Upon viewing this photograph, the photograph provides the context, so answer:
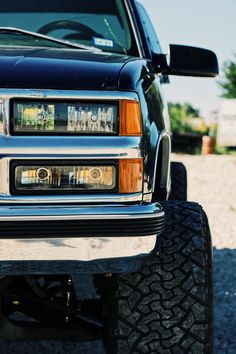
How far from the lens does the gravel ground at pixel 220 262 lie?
378cm

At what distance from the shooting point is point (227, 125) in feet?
117

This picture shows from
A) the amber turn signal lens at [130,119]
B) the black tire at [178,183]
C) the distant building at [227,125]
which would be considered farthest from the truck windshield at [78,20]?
the distant building at [227,125]

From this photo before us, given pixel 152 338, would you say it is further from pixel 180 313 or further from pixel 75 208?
pixel 75 208

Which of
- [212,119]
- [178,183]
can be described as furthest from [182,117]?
[178,183]

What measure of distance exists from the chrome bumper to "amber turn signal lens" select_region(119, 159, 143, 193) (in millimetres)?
59

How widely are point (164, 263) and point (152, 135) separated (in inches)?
17.5

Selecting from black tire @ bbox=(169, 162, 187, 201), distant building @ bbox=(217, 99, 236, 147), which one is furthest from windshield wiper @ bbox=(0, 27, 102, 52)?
distant building @ bbox=(217, 99, 236, 147)

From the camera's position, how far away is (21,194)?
2.33 m

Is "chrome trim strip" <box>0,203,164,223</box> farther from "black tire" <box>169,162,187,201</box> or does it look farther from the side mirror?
"black tire" <box>169,162,187,201</box>

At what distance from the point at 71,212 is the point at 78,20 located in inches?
75.0

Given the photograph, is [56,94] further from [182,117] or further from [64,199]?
[182,117]

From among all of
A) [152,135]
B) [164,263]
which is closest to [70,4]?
[152,135]

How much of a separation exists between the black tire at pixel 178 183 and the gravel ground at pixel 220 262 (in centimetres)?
68

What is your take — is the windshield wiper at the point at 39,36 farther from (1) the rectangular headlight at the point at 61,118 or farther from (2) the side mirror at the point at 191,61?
(1) the rectangular headlight at the point at 61,118
